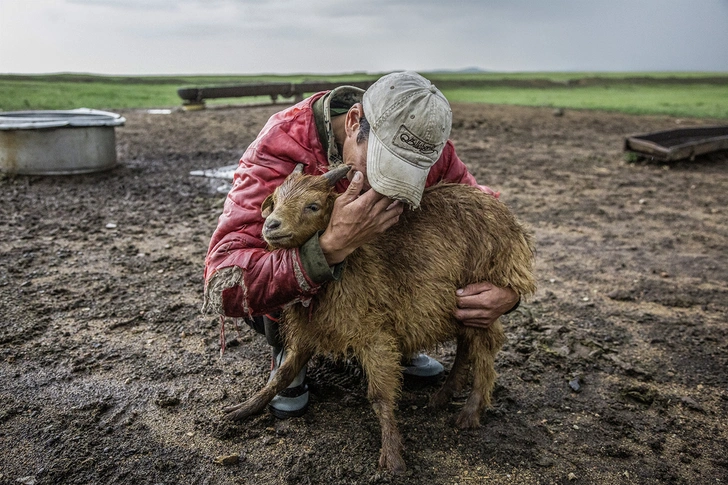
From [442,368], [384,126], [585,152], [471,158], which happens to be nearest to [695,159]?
[585,152]

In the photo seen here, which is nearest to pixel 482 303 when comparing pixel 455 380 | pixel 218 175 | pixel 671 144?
pixel 455 380

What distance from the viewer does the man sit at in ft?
8.25

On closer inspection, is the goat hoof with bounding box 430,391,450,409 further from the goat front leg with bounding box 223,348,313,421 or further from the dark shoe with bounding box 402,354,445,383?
the goat front leg with bounding box 223,348,313,421

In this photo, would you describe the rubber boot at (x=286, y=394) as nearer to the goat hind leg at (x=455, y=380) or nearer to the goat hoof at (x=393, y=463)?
the goat hoof at (x=393, y=463)

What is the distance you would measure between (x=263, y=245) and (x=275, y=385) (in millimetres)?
759

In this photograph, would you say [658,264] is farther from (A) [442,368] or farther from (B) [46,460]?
(B) [46,460]

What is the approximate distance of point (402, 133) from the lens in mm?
2512

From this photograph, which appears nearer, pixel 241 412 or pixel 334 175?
pixel 334 175

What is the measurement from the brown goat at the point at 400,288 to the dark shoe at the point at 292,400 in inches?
3.2

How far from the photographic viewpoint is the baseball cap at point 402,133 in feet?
8.19

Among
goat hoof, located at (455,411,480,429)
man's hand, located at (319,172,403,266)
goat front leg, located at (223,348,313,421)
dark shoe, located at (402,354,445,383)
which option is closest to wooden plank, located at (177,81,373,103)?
dark shoe, located at (402,354,445,383)

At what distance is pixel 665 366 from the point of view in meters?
3.78

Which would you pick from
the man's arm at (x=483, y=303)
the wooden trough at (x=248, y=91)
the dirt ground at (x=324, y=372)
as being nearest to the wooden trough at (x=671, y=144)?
the dirt ground at (x=324, y=372)

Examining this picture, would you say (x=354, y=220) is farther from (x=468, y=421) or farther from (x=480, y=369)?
(x=468, y=421)
